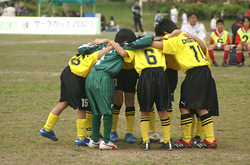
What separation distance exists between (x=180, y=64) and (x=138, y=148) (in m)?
1.27

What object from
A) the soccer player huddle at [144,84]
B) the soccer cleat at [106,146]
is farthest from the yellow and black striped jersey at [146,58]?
the soccer cleat at [106,146]

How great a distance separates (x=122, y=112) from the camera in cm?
830

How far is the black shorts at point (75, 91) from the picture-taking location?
589 cm

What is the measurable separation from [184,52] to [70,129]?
90.3 inches

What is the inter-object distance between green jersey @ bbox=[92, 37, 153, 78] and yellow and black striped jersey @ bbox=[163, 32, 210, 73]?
0.27 m

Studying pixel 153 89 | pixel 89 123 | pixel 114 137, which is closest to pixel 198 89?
pixel 153 89

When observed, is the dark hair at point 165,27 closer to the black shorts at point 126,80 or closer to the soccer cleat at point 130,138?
the black shorts at point 126,80

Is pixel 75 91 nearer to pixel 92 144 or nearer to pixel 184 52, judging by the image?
pixel 92 144

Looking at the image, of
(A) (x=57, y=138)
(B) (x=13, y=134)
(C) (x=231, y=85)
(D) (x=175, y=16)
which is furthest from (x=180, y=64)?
(D) (x=175, y=16)

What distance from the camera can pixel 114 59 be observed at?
19.0 feet

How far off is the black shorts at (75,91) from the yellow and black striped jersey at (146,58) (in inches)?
30.1

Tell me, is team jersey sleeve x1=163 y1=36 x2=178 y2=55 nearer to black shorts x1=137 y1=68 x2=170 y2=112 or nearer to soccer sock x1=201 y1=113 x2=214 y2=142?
black shorts x1=137 y1=68 x2=170 y2=112

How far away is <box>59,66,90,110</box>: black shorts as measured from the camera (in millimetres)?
5887

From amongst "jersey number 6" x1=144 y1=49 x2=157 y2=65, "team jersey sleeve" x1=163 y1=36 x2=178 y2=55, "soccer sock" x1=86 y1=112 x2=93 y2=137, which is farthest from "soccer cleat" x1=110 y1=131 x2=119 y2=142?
"team jersey sleeve" x1=163 y1=36 x2=178 y2=55
